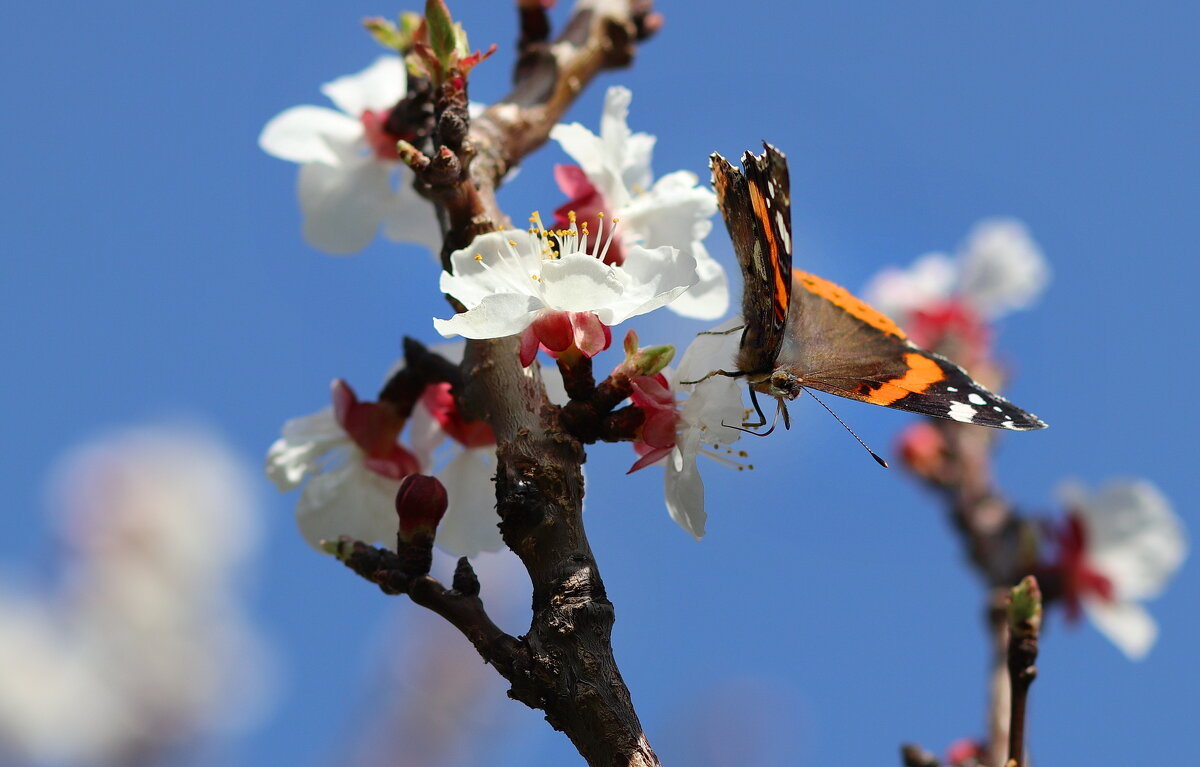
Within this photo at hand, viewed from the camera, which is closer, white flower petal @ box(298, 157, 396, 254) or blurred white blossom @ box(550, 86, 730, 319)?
blurred white blossom @ box(550, 86, 730, 319)

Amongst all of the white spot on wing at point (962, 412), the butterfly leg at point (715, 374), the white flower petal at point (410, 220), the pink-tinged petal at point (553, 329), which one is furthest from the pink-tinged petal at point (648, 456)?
the white flower petal at point (410, 220)

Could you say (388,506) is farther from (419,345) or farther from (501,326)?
(501,326)

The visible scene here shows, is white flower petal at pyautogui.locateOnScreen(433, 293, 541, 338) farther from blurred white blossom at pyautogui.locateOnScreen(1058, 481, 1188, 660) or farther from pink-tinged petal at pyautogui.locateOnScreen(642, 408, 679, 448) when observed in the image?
blurred white blossom at pyautogui.locateOnScreen(1058, 481, 1188, 660)

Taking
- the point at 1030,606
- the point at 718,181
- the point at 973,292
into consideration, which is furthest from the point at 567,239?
the point at 973,292

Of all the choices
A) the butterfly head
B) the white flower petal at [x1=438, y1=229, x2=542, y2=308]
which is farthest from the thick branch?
the butterfly head

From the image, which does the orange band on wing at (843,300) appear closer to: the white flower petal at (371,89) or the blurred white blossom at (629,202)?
the blurred white blossom at (629,202)

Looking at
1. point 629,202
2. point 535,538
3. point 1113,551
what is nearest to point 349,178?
point 629,202
